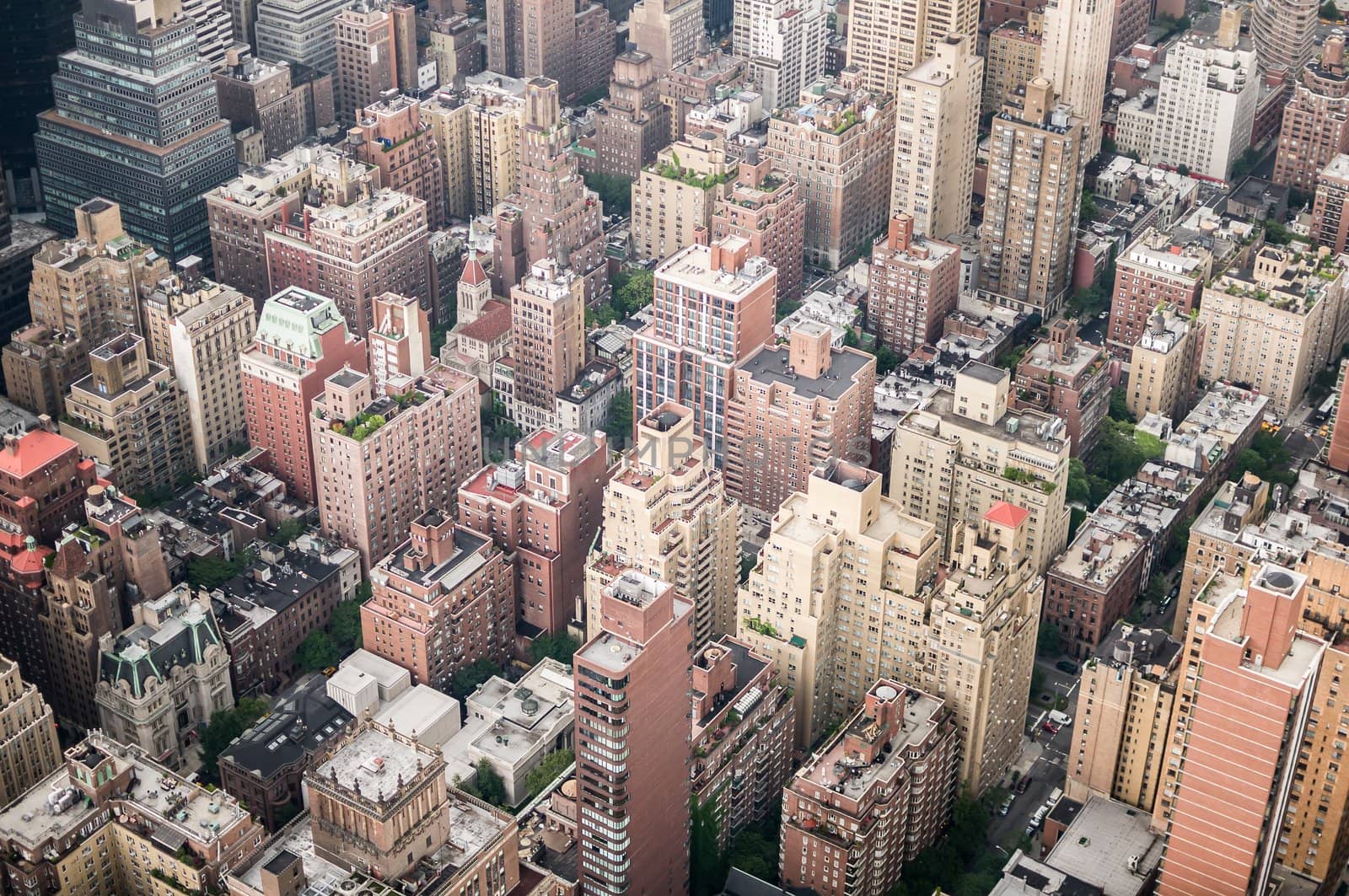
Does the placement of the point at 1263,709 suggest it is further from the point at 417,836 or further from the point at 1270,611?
the point at 417,836

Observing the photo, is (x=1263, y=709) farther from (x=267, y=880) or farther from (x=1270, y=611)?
(x=267, y=880)

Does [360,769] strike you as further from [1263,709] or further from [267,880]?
[1263,709]

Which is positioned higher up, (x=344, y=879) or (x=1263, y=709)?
(x=1263, y=709)

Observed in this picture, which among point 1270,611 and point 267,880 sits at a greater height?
point 1270,611

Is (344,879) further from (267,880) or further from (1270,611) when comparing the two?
(1270,611)

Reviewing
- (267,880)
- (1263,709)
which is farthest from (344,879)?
(1263,709)

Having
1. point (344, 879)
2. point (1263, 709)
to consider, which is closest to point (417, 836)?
point (344, 879)
